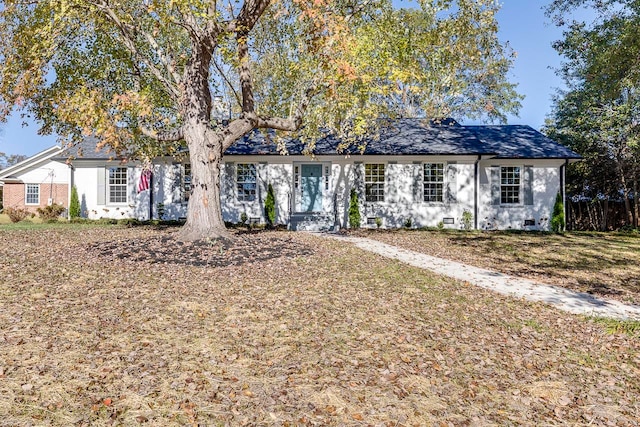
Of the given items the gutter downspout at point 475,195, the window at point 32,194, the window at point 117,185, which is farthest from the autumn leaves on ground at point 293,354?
the window at point 32,194

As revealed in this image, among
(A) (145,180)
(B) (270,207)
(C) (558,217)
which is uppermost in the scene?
(A) (145,180)

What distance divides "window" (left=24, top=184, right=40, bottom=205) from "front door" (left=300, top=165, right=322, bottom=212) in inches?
822

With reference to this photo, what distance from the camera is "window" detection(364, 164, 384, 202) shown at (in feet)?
58.6

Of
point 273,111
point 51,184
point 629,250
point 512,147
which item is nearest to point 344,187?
point 273,111

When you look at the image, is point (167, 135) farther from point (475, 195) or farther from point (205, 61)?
point (475, 195)

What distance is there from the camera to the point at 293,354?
4.02 m

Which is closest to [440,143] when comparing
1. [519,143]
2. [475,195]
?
[475,195]

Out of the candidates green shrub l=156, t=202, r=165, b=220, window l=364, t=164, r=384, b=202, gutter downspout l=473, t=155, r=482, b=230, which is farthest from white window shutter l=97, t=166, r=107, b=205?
gutter downspout l=473, t=155, r=482, b=230

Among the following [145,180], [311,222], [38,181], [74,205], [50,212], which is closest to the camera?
[311,222]

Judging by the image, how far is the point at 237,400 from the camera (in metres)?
3.14

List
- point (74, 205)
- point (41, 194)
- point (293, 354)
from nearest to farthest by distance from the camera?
point (293, 354)
point (74, 205)
point (41, 194)

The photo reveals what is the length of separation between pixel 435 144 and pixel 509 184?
12.6 ft

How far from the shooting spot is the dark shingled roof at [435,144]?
17.7m

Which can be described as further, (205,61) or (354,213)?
(354,213)
